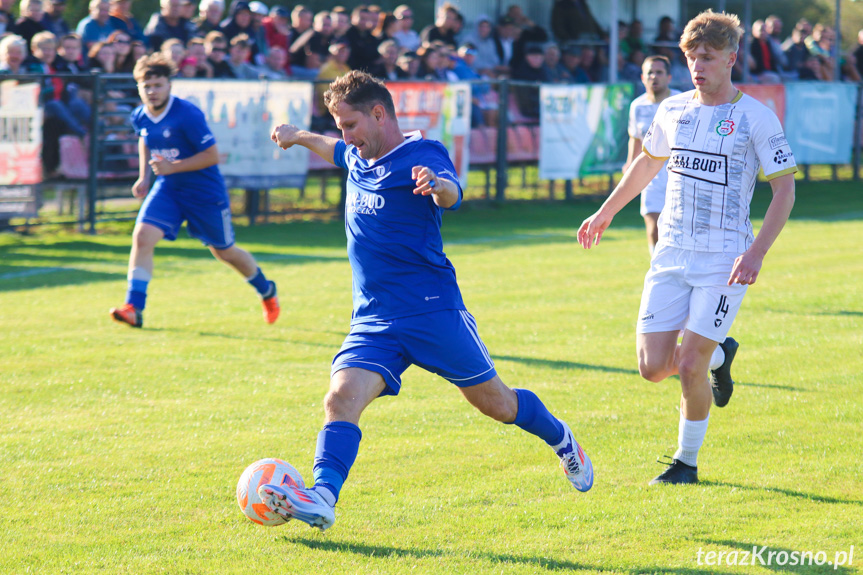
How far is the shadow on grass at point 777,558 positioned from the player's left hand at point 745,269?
1131mm

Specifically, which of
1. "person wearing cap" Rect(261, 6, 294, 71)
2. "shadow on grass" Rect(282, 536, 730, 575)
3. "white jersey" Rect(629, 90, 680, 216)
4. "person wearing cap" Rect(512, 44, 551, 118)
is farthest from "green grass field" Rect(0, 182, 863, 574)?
"person wearing cap" Rect(512, 44, 551, 118)

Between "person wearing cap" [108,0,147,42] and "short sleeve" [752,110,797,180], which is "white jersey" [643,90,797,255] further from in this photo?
"person wearing cap" [108,0,147,42]

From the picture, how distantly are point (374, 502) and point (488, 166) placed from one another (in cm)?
1302

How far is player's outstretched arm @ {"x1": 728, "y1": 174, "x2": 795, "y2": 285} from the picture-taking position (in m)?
4.60

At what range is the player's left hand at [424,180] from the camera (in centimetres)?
405

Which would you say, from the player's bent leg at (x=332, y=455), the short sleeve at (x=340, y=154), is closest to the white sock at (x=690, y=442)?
the player's bent leg at (x=332, y=455)

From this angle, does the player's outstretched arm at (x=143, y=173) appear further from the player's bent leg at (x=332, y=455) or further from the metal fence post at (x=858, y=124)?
the metal fence post at (x=858, y=124)

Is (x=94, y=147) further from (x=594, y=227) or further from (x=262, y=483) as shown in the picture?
(x=262, y=483)

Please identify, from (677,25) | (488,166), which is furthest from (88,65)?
(677,25)

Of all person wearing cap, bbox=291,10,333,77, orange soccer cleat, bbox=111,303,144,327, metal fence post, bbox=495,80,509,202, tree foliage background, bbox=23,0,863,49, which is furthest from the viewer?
tree foliage background, bbox=23,0,863,49

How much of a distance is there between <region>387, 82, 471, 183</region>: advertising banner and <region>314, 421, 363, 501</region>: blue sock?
11342mm

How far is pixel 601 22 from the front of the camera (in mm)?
24344

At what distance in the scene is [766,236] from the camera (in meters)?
4.64

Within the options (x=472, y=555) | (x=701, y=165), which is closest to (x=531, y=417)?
(x=472, y=555)
